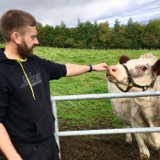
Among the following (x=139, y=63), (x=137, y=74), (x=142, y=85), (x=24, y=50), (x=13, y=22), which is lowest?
(x=142, y=85)

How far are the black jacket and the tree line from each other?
170ft

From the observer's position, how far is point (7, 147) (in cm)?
251

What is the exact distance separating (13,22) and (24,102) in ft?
2.04

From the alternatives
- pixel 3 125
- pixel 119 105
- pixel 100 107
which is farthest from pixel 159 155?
pixel 3 125

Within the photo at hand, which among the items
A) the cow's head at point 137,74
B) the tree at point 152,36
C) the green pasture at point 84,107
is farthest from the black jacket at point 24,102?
the tree at point 152,36

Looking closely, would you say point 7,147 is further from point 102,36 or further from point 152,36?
point 102,36

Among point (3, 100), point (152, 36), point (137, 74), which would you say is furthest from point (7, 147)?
point (152, 36)

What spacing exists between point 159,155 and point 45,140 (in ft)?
11.8

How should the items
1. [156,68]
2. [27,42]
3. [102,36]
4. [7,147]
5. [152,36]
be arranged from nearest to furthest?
[7,147], [27,42], [156,68], [152,36], [102,36]

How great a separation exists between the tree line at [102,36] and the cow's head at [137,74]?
164 feet

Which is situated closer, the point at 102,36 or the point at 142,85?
the point at 142,85

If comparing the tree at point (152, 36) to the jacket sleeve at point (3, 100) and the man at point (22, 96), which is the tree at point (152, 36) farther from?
the jacket sleeve at point (3, 100)

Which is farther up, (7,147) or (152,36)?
(7,147)

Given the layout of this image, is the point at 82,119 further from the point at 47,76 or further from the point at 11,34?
the point at 11,34
